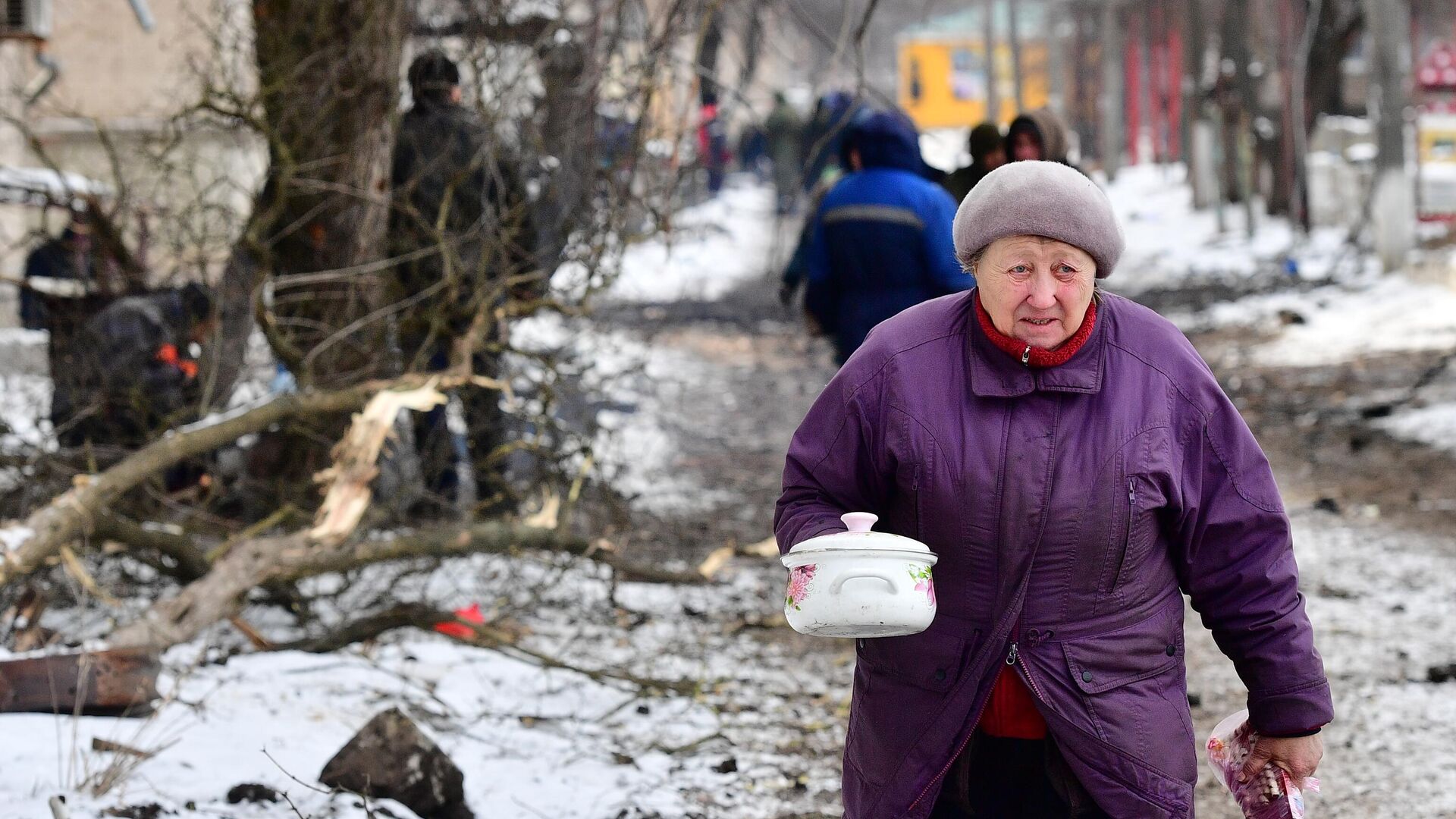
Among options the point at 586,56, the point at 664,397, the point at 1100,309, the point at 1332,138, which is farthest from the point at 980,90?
the point at 1100,309

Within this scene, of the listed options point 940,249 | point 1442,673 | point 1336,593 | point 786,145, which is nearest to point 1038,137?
point 940,249

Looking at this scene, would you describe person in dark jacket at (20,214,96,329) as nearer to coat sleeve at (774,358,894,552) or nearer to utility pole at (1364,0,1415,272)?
coat sleeve at (774,358,894,552)

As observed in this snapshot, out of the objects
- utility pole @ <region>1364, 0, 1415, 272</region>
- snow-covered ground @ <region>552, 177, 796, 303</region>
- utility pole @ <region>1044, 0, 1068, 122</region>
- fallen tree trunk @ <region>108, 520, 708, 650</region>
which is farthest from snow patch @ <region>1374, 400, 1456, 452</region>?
utility pole @ <region>1044, 0, 1068, 122</region>

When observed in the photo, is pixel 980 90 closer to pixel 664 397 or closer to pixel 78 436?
pixel 664 397

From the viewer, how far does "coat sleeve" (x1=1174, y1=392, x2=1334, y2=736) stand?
2381 mm

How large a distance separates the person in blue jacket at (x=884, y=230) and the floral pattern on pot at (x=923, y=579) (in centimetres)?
382

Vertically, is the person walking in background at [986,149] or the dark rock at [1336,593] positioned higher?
the person walking in background at [986,149]

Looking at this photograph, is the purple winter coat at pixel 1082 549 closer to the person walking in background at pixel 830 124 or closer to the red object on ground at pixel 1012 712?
the red object on ground at pixel 1012 712

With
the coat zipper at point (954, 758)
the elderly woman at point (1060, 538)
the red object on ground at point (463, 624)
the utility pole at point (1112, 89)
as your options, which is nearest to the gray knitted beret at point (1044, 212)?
the elderly woman at point (1060, 538)

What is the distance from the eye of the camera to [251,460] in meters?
6.43

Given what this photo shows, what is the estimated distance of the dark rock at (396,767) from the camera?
3.91 m

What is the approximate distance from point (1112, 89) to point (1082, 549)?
34137mm

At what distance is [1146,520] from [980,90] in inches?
2122

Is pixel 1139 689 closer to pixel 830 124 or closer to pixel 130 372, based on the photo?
pixel 130 372
